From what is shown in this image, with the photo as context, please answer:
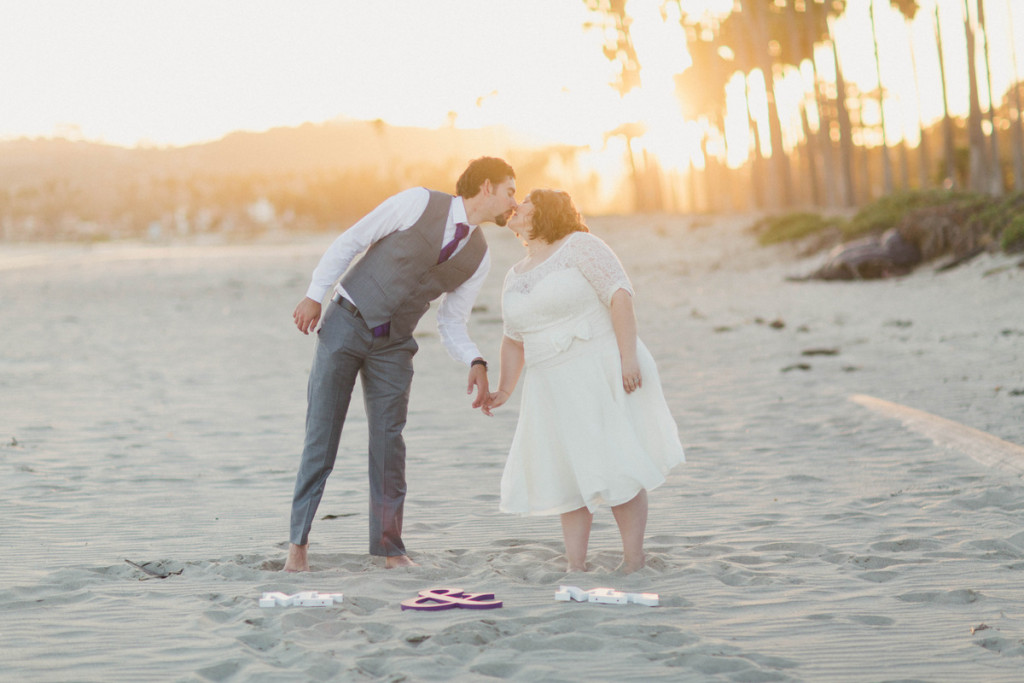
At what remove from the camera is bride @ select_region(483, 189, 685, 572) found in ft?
16.1

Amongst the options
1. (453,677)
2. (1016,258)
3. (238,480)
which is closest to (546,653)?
(453,677)

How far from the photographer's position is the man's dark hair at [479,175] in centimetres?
506

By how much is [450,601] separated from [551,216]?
183 cm

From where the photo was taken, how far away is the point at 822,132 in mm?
42969

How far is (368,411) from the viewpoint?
5250 millimetres

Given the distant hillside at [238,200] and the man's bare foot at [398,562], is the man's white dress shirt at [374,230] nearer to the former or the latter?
the man's bare foot at [398,562]

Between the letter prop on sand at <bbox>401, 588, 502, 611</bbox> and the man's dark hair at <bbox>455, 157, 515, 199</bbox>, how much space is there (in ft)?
6.11

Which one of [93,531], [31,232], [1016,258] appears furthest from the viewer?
[31,232]

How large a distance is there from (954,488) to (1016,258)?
12.4 meters

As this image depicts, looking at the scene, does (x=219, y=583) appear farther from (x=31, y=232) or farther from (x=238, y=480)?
(x=31, y=232)

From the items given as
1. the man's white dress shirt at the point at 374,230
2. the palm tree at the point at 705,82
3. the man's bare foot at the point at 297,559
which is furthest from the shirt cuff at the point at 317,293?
the palm tree at the point at 705,82

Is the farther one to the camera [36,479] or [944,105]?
[944,105]

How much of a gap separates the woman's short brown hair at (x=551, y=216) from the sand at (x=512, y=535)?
5.30ft

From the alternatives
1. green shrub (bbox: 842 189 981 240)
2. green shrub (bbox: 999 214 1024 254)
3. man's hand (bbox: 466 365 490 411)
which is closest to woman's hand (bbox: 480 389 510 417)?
man's hand (bbox: 466 365 490 411)
